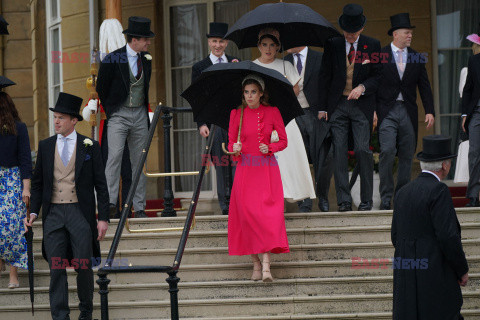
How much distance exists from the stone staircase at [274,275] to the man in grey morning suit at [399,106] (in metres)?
0.71

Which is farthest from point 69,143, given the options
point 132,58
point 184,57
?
point 184,57

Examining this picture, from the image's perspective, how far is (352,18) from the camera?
1055cm

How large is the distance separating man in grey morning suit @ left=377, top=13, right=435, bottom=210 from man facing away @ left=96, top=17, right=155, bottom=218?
2.63 m

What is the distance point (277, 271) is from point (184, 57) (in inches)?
249

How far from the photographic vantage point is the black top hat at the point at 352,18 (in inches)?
413

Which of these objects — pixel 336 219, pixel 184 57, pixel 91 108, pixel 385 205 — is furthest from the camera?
pixel 184 57

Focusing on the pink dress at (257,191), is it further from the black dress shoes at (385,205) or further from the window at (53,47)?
the window at (53,47)

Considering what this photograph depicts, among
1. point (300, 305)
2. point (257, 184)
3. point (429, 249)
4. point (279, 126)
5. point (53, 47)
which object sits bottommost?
point (300, 305)

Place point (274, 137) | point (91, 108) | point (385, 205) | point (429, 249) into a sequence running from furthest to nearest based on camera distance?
point (91, 108), point (385, 205), point (274, 137), point (429, 249)

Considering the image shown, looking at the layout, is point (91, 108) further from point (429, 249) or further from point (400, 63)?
point (429, 249)

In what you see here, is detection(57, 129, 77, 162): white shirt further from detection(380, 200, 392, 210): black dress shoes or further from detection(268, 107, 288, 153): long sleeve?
detection(380, 200, 392, 210): black dress shoes

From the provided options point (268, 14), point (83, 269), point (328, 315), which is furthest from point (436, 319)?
point (268, 14)

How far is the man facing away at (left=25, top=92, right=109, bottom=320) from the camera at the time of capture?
8.98 metres

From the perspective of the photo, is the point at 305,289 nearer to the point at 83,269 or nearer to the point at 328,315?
the point at 328,315
